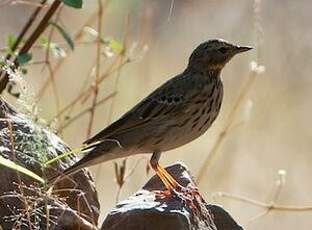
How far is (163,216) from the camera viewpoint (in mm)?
6258

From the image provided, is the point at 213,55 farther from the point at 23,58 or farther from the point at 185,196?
the point at 185,196

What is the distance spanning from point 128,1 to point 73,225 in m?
6.42

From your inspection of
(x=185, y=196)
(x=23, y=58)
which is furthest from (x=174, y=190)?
(x=23, y=58)

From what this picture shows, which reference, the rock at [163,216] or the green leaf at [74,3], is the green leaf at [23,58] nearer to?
the green leaf at [74,3]

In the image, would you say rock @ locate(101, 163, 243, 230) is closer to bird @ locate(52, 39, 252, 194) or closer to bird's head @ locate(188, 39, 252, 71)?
bird @ locate(52, 39, 252, 194)

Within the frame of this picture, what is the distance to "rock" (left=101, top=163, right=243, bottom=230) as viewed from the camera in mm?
6215

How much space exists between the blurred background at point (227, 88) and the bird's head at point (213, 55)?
2.04 meters

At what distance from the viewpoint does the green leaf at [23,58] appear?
23.9ft

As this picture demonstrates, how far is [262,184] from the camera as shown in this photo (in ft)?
39.0

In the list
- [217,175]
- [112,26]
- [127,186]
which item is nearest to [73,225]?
[127,186]

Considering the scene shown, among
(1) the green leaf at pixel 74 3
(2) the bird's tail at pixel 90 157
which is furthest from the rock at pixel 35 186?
(1) the green leaf at pixel 74 3

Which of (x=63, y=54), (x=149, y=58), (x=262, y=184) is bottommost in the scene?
(x=262, y=184)

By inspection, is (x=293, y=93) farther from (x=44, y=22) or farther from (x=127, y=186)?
(x=44, y=22)

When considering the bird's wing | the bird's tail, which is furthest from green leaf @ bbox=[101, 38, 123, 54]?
the bird's tail
